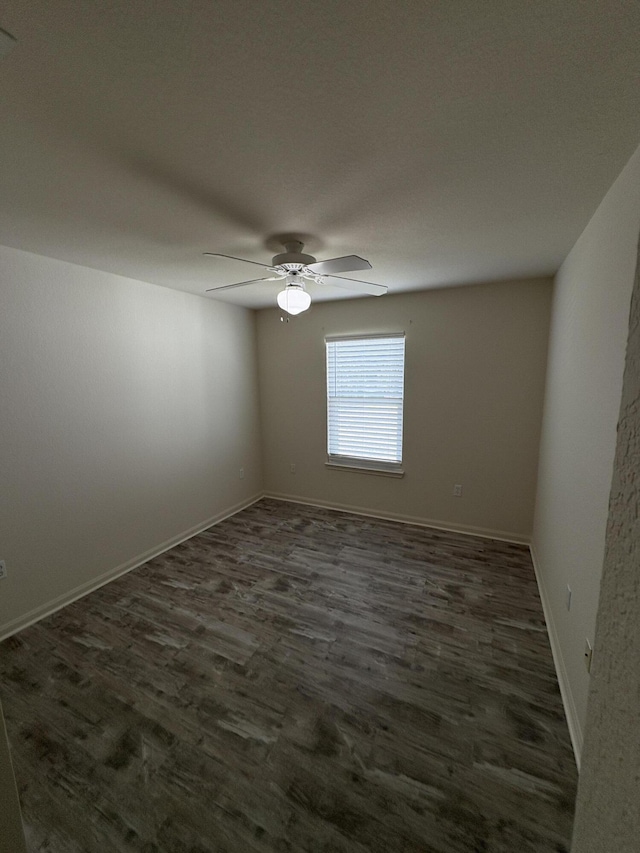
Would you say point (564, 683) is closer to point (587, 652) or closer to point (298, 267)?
point (587, 652)

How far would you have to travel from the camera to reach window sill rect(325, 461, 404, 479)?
12.3 ft

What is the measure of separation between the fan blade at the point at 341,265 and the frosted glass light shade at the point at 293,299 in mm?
151

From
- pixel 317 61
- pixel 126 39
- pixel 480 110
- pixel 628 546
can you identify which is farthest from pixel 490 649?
pixel 126 39

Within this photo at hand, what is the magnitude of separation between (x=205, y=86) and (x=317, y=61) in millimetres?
321

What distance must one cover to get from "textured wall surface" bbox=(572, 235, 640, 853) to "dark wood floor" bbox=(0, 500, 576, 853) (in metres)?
1.14

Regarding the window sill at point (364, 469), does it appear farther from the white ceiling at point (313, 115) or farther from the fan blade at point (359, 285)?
the white ceiling at point (313, 115)

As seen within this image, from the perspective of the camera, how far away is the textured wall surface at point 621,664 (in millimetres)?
422

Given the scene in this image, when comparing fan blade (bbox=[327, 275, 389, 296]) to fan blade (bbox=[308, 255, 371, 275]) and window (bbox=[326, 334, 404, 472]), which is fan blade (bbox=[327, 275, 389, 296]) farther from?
window (bbox=[326, 334, 404, 472])

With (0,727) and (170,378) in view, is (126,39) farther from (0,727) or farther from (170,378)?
(170,378)

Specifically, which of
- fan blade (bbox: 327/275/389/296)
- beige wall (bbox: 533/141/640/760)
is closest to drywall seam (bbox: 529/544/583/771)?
beige wall (bbox: 533/141/640/760)

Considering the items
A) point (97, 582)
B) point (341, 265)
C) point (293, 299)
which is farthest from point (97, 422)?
point (341, 265)

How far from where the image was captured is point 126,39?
83 centimetres

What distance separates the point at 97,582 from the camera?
270 cm

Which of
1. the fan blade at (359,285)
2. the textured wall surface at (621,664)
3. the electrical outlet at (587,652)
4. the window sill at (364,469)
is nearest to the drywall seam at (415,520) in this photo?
the window sill at (364,469)
